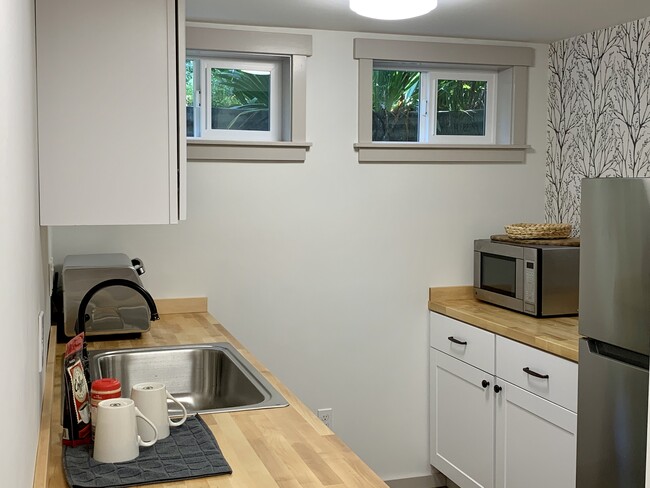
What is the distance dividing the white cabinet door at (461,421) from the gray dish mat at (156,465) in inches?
70.9

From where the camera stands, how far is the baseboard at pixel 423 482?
3738 millimetres

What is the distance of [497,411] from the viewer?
318 centimetres

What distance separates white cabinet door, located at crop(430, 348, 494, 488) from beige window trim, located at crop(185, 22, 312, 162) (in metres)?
1.19

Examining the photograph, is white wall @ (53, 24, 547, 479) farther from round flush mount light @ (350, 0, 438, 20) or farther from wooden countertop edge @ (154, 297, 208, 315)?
round flush mount light @ (350, 0, 438, 20)

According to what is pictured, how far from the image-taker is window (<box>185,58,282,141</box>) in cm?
341

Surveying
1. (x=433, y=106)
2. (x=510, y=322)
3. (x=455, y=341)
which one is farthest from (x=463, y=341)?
(x=433, y=106)

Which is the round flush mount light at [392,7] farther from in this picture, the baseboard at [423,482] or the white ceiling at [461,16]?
the baseboard at [423,482]

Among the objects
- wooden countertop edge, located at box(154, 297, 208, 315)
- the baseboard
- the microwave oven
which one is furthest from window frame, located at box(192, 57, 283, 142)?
the baseboard

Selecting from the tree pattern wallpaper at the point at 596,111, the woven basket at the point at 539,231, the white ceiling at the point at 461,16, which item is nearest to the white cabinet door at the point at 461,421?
the woven basket at the point at 539,231

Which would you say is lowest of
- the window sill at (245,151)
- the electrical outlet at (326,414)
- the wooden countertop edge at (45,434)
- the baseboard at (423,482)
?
the baseboard at (423,482)

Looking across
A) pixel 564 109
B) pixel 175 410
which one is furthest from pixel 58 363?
pixel 564 109

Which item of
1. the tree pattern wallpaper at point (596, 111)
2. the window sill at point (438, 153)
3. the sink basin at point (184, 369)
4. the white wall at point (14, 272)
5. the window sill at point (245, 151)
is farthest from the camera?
the window sill at point (438, 153)

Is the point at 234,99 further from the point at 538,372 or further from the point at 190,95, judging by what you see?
the point at 538,372

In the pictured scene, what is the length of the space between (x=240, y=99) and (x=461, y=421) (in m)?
1.75
